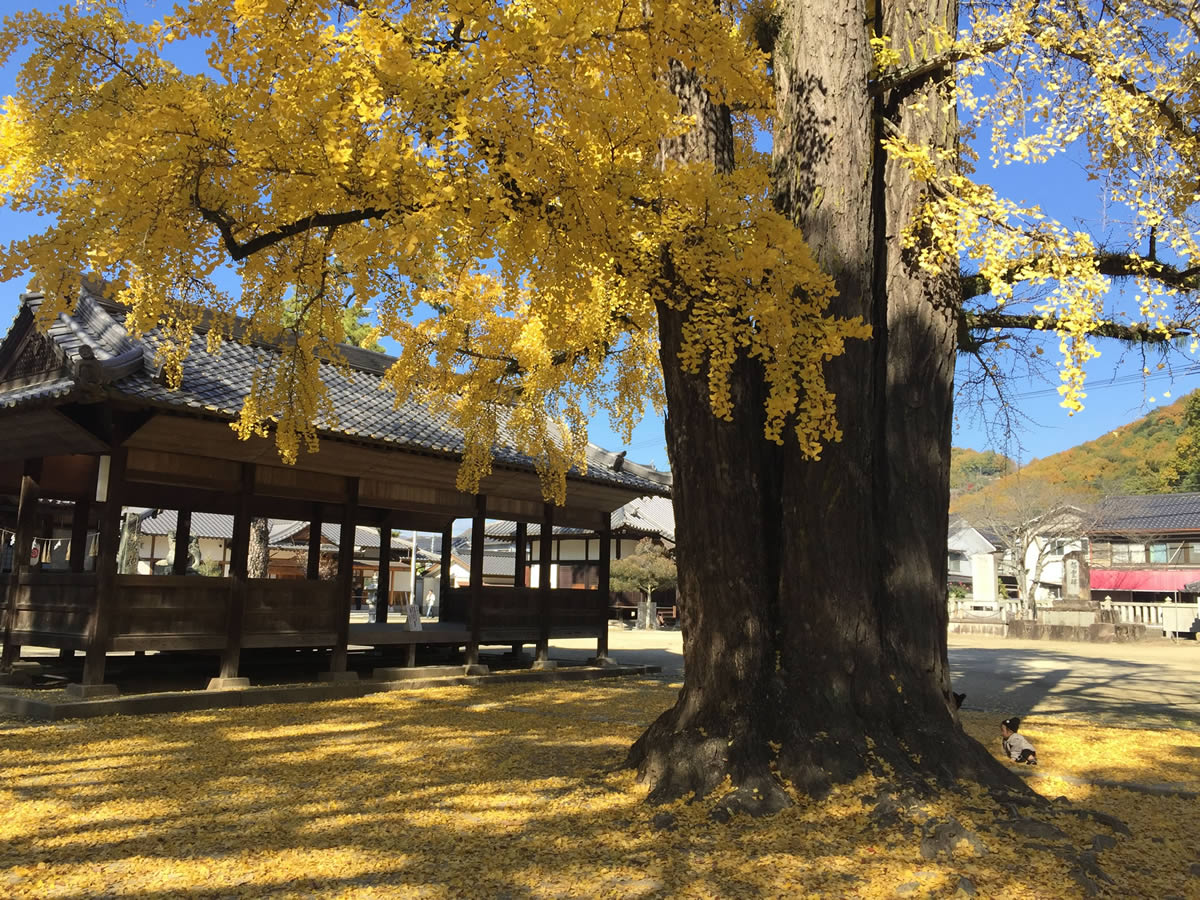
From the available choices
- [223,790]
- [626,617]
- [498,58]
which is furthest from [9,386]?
[626,617]

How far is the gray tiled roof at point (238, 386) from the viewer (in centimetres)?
837

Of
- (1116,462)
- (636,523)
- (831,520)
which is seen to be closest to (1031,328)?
(831,520)

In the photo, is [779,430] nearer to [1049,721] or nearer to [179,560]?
[1049,721]

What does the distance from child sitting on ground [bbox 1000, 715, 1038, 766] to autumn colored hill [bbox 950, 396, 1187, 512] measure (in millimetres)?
39543

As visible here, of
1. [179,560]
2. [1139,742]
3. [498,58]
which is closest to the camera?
[498,58]

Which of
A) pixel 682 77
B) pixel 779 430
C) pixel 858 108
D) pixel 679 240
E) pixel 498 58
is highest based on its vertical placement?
pixel 682 77

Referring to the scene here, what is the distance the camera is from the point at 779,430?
5.26m

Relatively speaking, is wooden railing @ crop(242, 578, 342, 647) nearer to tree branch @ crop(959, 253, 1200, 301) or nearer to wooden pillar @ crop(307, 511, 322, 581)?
wooden pillar @ crop(307, 511, 322, 581)

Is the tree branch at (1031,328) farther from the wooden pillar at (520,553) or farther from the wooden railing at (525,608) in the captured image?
the wooden pillar at (520,553)

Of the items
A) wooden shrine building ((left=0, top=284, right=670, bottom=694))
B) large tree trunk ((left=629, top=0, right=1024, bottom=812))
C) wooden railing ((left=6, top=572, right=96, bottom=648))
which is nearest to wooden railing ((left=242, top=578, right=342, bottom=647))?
wooden shrine building ((left=0, top=284, right=670, bottom=694))

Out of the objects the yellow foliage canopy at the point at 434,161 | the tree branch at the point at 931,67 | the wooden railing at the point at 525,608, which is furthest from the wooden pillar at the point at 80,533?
the tree branch at the point at 931,67

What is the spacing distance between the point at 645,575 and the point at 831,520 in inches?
1088

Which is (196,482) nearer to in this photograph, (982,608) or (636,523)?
(636,523)

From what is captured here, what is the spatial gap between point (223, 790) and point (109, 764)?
1.38m
